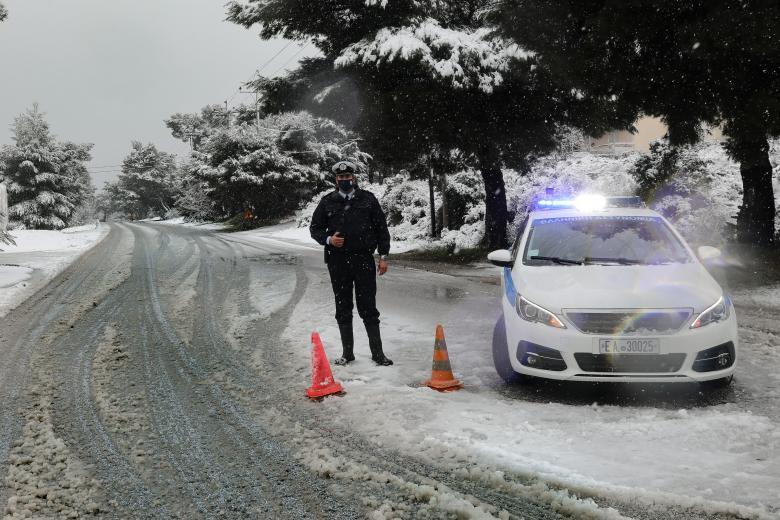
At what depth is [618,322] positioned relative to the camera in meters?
4.30

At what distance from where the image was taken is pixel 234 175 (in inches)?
1601

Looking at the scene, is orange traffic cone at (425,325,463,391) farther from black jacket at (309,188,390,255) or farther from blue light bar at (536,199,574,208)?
blue light bar at (536,199,574,208)

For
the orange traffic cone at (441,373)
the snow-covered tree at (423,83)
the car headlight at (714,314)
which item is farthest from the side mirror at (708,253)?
the snow-covered tree at (423,83)

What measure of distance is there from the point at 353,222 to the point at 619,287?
93.8 inches

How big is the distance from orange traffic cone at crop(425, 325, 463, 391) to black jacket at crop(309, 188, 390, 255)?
1147 mm

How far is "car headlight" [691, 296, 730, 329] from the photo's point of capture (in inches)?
170

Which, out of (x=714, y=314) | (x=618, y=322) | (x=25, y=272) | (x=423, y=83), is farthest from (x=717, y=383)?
(x=25, y=272)

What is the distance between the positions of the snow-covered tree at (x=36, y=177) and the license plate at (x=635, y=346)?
4846 cm

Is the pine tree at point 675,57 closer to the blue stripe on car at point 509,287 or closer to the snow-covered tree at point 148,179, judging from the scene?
Answer: the blue stripe on car at point 509,287

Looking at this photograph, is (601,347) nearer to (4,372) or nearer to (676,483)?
(676,483)

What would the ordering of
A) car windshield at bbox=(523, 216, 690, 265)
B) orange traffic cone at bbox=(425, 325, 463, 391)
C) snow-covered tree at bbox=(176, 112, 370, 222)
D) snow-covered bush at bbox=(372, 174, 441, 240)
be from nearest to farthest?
orange traffic cone at bbox=(425, 325, 463, 391) < car windshield at bbox=(523, 216, 690, 265) < snow-covered bush at bbox=(372, 174, 441, 240) < snow-covered tree at bbox=(176, 112, 370, 222)

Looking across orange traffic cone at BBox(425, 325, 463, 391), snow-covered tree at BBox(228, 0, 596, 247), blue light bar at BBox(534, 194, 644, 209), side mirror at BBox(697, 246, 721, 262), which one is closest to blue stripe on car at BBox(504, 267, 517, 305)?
orange traffic cone at BBox(425, 325, 463, 391)

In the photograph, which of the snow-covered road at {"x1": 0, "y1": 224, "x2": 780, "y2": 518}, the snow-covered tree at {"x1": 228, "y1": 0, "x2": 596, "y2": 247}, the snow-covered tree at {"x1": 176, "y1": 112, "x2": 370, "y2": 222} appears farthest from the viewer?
the snow-covered tree at {"x1": 176, "y1": 112, "x2": 370, "y2": 222}

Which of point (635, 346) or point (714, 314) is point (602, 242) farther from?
point (635, 346)
